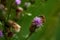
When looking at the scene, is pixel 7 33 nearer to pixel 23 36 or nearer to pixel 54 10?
pixel 23 36

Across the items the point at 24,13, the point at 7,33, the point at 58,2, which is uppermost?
the point at 58,2

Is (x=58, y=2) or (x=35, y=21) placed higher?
(x=58, y=2)

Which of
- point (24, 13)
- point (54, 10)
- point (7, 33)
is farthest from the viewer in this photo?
point (54, 10)

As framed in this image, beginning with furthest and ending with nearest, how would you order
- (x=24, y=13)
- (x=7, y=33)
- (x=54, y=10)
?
(x=54, y=10), (x=24, y=13), (x=7, y=33)

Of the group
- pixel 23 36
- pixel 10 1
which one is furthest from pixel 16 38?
pixel 10 1

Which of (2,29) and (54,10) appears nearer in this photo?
(2,29)

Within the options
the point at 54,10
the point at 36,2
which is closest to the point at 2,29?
the point at 36,2
